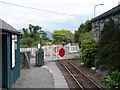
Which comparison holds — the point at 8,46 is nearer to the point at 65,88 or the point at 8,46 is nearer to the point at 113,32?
the point at 65,88

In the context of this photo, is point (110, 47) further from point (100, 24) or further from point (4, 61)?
point (4, 61)

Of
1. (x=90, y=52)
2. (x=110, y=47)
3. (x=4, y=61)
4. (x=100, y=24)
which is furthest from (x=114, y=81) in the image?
(x=100, y=24)

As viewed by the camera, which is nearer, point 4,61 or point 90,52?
point 4,61

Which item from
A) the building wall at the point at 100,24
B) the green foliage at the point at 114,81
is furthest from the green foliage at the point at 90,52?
the green foliage at the point at 114,81

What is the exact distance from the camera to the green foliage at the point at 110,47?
7687 millimetres

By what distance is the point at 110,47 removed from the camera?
26.9 feet

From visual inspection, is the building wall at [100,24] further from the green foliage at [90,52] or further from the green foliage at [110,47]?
the green foliage at [90,52]

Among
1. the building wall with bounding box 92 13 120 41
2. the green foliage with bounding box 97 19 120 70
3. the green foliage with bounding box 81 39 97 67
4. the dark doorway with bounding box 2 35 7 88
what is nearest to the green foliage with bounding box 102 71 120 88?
the green foliage with bounding box 97 19 120 70

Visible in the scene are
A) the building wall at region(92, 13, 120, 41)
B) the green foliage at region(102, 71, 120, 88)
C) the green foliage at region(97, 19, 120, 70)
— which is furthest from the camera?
the building wall at region(92, 13, 120, 41)

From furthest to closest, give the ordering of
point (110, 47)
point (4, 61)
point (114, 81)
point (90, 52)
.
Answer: point (90, 52) → point (110, 47) → point (114, 81) → point (4, 61)

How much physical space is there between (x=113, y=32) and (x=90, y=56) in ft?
10.8

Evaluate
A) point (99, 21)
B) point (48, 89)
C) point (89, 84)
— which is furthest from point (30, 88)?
point (99, 21)

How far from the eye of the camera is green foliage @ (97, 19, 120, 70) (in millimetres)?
7687

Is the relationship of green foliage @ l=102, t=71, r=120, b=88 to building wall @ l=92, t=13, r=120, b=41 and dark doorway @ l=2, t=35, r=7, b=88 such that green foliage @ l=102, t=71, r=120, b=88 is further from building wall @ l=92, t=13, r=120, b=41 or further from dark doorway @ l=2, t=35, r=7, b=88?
dark doorway @ l=2, t=35, r=7, b=88
